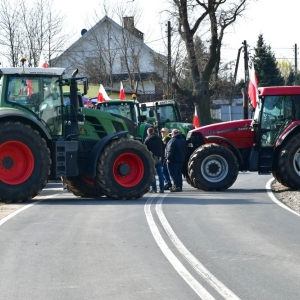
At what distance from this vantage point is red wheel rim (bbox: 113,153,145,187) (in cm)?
A: 1831

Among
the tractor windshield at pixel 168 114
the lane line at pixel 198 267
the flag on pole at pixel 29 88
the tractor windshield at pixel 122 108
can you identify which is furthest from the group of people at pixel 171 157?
the tractor windshield at pixel 168 114

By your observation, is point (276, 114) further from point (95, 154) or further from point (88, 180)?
point (95, 154)

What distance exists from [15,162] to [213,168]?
5.93 metres

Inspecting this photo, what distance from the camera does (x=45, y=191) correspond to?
21734 mm

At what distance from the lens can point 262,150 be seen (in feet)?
69.9

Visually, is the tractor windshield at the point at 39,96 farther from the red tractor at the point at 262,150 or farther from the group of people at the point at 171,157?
the red tractor at the point at 262,150

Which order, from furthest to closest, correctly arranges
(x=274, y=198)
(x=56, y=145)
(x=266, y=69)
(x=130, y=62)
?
(x=266, y=69)
(x=130, y=62)
(x=274, y=198)
(x=56, y=145)

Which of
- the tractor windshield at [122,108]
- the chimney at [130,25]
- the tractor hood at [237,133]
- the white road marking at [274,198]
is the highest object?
the chimney at [130,25]

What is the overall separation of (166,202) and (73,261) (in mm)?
7731

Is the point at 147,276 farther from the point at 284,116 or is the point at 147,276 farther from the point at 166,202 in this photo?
the point at 284,116

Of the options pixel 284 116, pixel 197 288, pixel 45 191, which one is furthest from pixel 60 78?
pixel 197 288

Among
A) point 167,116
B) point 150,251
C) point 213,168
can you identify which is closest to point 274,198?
point 213,168

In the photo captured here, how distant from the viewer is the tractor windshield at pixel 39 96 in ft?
57.4

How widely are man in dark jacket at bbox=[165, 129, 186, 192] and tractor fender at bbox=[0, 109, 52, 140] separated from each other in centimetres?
448
